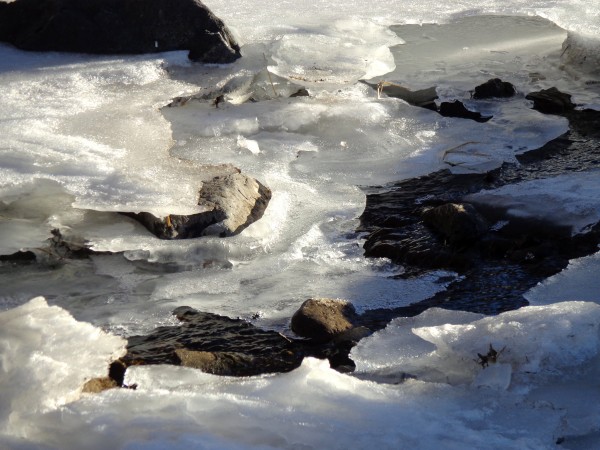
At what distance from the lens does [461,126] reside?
5.05 m

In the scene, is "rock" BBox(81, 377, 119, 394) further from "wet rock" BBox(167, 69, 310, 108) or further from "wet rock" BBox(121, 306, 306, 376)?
"wet rock" BBox(167, 69, 310, 108)

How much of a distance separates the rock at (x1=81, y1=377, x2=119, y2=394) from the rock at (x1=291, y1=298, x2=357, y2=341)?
706mm

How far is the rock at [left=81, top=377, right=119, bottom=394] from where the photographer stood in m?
2.48

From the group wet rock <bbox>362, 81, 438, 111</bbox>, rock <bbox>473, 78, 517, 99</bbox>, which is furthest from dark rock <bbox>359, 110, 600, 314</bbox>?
rock <bbox>473, 78, 517, 99</bbox>

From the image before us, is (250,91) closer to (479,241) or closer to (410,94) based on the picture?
(410,94)

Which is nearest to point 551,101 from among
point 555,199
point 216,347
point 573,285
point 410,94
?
point 410,94

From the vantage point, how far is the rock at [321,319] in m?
3.01

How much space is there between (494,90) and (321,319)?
308 centimetres

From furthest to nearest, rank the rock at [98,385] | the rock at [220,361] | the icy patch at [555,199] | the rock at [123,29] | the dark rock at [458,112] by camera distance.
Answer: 1. the rock at [123,29]
2. the dark rock at [458,112]
3. the icy patch at [555,199]
4. the rock at [220,361]
5. the rock at [98,385]

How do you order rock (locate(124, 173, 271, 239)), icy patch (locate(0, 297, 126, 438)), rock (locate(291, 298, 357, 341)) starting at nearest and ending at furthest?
icy patch (locate(0, 297, 126, 438)), rock (locate(291, 298, 357, 341)), rock (locate(124, 173, 271, 239))

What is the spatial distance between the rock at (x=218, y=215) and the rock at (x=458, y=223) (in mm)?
783

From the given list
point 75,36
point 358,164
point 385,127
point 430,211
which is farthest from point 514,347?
point 75,36

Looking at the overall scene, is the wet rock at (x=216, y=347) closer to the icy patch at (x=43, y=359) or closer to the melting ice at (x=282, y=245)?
the melting ice at (x=282, y=245)

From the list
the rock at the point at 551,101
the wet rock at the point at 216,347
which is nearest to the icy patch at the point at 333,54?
the rock at the point at 551,101
